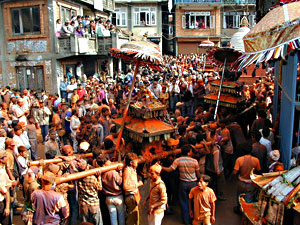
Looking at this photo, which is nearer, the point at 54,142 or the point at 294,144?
the point at 294,144

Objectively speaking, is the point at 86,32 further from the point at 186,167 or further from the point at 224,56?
the point at 186,167

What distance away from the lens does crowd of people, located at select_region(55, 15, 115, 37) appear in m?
18.4

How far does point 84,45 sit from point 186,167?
47.1 ft

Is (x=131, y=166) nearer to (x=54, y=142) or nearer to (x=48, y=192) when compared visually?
(x=48, y=192)

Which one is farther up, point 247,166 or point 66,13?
point 66,13

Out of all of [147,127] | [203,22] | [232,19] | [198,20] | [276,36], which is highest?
[232,19]

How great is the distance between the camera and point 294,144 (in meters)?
7.36

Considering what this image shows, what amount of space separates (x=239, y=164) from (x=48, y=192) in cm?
366

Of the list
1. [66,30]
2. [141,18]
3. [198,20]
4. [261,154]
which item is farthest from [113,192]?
[198,20]

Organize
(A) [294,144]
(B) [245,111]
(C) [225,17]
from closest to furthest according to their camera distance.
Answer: (A) [294,144], (B) [245,111], (C) [225,17]

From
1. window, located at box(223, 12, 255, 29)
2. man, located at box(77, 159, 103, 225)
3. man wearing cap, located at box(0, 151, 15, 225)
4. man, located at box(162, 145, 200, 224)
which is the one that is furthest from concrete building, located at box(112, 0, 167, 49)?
man, located at box(77, 159, 103, 225)

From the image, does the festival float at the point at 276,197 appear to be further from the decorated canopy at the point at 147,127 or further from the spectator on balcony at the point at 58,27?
the spectator on balcony at the point at 58,27

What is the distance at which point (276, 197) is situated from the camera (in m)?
4.33

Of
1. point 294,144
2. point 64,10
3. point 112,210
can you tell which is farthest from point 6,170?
point 64,10
